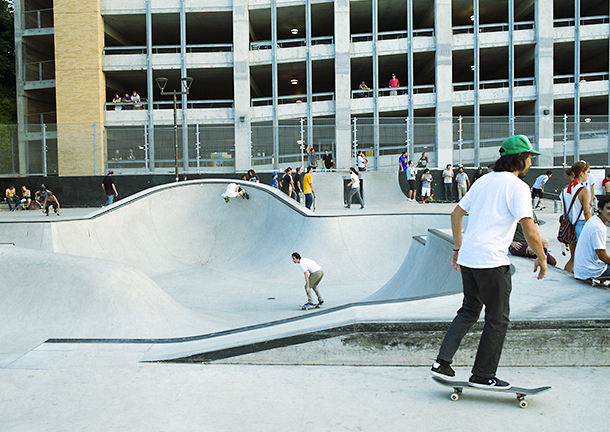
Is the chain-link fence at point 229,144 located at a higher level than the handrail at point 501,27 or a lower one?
lower

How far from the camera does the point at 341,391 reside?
313 centimetres

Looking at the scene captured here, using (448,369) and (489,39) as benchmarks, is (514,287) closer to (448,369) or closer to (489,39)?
(448,369)

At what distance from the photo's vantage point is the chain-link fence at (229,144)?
23.2 m

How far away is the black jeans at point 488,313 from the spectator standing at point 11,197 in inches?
911

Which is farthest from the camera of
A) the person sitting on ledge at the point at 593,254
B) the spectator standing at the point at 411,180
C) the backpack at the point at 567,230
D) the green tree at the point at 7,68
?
the green tree at the point at 7,68

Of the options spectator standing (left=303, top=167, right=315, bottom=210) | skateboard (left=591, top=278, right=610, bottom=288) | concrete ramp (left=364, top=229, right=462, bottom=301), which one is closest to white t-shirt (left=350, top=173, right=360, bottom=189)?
spectator standing (left=303, top=167, right=315, bottom=210)

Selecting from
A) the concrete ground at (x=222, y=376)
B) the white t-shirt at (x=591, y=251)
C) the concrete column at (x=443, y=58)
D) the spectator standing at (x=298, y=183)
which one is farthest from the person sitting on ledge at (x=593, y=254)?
the concrete column at (x=443, y=58)

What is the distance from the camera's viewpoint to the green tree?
1383 inches

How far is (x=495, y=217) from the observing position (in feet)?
9.59

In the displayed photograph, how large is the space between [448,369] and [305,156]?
21153 mm

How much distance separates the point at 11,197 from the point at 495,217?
78.6ft

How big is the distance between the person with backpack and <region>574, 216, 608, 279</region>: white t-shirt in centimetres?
169

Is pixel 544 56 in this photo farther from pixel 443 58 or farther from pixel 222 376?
pixel 222 376

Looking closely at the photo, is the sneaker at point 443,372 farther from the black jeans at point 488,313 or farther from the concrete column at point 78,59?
the concrete column at point 78,59
